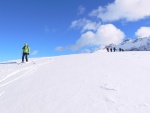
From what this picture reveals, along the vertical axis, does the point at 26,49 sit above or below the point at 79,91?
above

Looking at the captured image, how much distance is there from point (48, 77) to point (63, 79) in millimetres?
1448

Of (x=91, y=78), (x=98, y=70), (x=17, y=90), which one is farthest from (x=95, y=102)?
(x=98, y=70)

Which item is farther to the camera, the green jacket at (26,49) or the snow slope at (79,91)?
the green jacket at (26,49)

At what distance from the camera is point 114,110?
9383 millimetres

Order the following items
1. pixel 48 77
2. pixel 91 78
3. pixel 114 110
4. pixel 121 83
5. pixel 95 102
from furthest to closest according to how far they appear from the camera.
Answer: pixel 48 77
pixel 91 78
pixel 121 83
pixel 95 102
pixel 114 110

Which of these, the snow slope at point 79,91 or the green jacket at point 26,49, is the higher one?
the green jacket at point 26,49

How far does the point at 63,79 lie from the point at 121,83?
3.78 meters

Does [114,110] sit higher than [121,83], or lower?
lower

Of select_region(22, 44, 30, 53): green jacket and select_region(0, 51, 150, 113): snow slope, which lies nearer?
select_region(0, 51, 150, 113): snow slope

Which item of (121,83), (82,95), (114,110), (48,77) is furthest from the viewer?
(48,77)

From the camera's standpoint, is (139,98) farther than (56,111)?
Yes

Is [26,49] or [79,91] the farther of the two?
[26,49]

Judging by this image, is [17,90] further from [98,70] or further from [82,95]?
[98,70]

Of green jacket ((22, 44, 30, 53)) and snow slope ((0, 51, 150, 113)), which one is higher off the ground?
green jacket ((22, 44, 30, 53))
